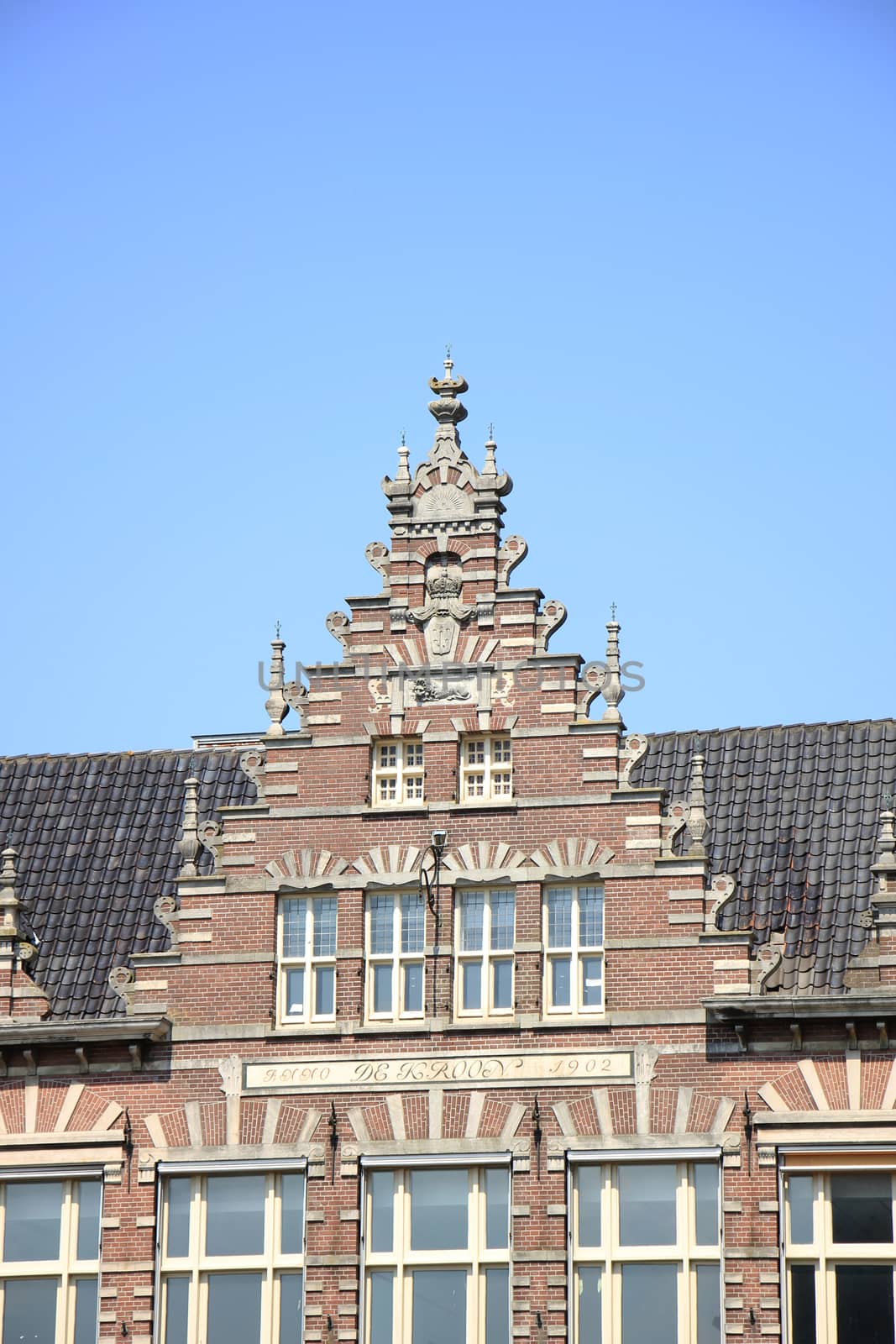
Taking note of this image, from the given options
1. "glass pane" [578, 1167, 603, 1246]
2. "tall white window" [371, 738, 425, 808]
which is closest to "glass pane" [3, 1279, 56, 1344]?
"glass pane" [578, 1167, 603, 1246]

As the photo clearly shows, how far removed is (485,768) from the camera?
38344mm

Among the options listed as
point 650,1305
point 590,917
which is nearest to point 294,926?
point 590,917

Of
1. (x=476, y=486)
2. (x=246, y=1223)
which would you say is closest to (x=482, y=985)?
(x=246, y=1223)

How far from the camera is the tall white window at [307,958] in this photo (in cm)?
3769

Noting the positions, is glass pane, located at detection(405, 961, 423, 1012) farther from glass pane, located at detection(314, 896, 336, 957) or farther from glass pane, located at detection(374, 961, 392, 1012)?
glass pane, located at detection(314, 896, 336, 957)

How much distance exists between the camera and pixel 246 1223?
36.9 metres

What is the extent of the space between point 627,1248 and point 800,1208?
2077 millimetres

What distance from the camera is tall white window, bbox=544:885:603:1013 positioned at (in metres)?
37.0

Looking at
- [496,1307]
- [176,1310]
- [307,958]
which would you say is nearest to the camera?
[496,1307]

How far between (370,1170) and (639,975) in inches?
157

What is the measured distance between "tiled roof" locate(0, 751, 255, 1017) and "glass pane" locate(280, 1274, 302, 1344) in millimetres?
4323

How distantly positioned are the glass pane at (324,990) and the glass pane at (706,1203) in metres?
4.96

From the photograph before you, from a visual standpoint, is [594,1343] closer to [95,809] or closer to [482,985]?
[482,985]

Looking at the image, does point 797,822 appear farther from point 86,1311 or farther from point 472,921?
point 86,1311
